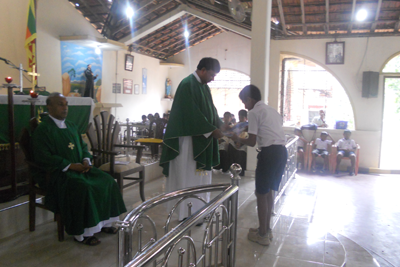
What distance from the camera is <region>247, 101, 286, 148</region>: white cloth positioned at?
272 centimetres

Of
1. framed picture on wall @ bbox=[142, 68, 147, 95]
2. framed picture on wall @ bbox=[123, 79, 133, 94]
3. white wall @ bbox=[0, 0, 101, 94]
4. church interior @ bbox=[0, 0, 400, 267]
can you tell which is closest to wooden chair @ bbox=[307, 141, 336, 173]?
church interior @ bbox=[0, 0, 400, 267]

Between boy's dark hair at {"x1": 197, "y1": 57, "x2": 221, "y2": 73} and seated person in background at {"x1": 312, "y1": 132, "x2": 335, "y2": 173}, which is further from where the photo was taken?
seated person in background at {"x1": 312, "y1": 132, "x2": 335, "y2": 173}

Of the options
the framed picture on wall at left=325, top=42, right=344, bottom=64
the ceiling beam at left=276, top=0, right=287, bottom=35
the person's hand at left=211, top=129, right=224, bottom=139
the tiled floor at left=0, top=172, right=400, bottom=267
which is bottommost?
the tiled floor at left=0, top=172, right=400, bottom=267

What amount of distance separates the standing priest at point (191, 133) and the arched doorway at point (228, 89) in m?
12.9

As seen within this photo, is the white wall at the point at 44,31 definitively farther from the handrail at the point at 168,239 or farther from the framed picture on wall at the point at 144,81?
the handrail at the point at 168,239

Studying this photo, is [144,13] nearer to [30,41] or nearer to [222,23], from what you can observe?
[222,23]

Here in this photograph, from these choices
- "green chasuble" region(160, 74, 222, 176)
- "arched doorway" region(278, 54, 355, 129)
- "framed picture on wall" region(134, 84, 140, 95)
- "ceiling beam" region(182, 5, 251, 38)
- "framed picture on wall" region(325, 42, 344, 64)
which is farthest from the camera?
"framed picture on wall" region(134, 84, 140, 95)

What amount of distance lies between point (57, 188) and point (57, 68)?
6.62 m

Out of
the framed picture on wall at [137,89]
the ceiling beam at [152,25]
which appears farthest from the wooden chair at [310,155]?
the framed picture on wall at [137,89]

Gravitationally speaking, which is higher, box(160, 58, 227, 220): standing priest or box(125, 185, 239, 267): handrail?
box(160, 58, 227, 220): standing priest

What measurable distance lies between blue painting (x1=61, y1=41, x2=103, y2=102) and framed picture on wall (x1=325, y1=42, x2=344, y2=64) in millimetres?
6857

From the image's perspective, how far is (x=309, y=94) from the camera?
38.2ft

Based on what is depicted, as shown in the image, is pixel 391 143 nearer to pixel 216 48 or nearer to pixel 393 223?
pixel 393 223

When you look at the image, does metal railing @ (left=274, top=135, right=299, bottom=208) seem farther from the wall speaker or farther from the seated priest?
the wall speaker
